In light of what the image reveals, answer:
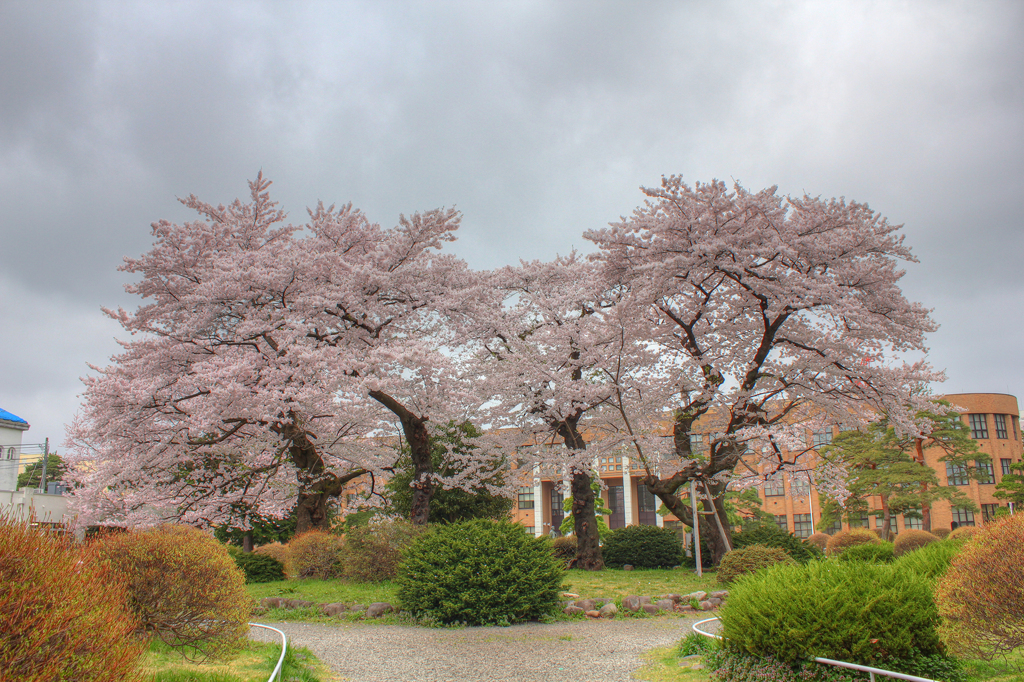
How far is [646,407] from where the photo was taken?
18844 mm

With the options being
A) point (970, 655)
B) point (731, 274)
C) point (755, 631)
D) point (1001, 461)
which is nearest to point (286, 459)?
point (731, 274)

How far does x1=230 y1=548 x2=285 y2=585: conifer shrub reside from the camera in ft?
56.5

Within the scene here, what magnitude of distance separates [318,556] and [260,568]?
5.60ft

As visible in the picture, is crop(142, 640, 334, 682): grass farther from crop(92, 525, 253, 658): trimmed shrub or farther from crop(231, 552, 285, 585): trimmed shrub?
crop(231, 552, 285, 585): trimmed shrub

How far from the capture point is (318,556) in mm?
17094

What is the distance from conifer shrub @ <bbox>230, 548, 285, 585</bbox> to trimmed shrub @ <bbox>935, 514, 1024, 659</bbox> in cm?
1610

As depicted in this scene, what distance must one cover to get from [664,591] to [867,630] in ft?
27.0

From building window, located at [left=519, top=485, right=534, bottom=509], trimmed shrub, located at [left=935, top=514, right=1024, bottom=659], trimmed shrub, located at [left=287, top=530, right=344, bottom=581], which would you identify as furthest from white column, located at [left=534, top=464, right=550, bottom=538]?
trimmed shrub, located at [left=935, top=514, right=1024, bottom=659]

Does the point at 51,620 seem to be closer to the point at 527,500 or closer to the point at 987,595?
the point at 987,595

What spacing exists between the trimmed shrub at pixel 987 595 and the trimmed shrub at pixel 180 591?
6.85 m

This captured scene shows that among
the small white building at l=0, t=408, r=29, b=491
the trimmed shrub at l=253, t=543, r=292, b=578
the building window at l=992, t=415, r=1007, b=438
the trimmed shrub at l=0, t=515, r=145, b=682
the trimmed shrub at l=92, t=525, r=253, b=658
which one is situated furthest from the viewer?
the building window at l=992, t=415, r=1007, b=438

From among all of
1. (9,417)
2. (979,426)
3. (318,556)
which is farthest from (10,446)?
(979,426)

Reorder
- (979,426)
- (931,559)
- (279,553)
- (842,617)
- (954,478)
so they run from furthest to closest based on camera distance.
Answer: (979,426) → (954,478) → (279,553) → (931,559) → (842,617)

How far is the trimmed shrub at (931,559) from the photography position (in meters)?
8.07
